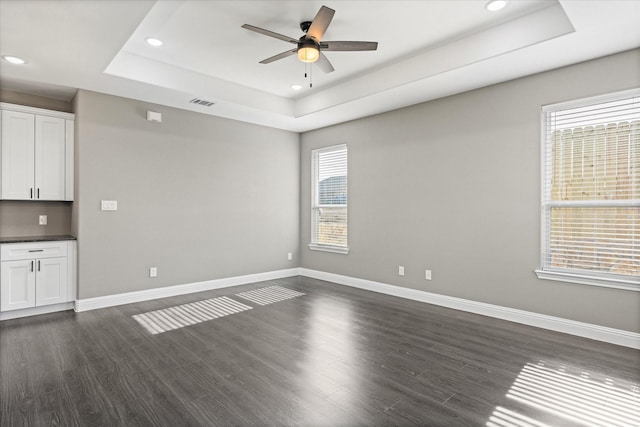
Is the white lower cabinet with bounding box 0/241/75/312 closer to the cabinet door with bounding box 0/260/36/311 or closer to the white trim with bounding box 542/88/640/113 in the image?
the cabinet door with bounding box 0/260/36/311

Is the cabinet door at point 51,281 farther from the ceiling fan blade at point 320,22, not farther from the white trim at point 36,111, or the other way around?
the ceiling fan blade at point 320,22

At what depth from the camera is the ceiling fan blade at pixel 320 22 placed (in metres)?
2.59

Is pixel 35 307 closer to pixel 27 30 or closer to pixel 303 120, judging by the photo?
pixel 27 30

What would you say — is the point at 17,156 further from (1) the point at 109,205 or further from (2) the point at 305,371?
(2) the point at 305,371

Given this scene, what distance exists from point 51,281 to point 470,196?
5.15 meters

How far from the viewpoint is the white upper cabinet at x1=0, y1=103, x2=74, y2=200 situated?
3.98 m

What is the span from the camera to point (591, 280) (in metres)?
3.29

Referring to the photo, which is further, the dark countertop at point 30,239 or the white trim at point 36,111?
the white trim at point 36,111

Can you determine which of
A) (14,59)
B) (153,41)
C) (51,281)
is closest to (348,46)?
(153,41)

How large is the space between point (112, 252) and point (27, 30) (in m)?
2.56

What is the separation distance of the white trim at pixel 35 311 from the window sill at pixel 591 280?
5.50 meters

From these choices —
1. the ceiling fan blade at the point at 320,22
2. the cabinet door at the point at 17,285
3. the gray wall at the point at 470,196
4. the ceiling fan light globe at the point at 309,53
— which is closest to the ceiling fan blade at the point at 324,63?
the ceiling fan light globe at the point at 309,53

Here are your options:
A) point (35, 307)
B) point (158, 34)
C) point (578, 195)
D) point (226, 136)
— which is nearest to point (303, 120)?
point (226, 136)

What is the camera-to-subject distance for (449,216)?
14.5 ft
